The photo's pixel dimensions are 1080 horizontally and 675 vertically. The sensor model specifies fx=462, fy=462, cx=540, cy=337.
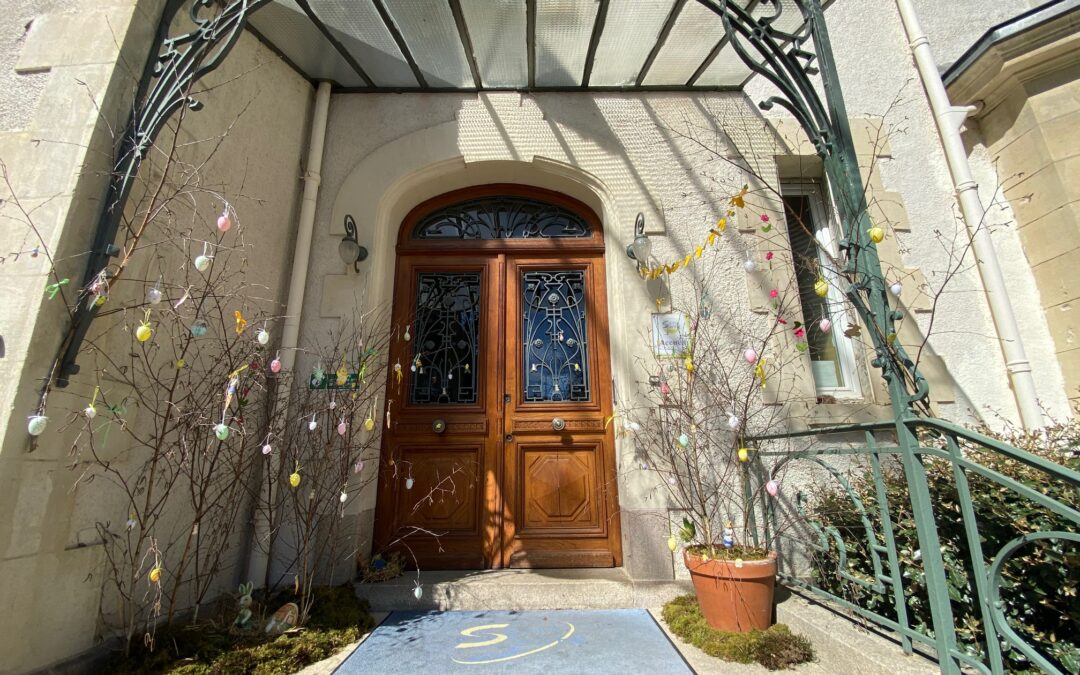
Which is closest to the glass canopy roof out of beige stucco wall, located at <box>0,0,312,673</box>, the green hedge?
beige stucco wall, located at <box>0,0,312,673</box>

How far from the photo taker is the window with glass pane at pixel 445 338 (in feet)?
11.2

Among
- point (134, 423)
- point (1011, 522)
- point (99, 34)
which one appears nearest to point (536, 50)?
point (99, 34)

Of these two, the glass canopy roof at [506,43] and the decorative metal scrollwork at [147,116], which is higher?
the glass canopy roof at [506,43]

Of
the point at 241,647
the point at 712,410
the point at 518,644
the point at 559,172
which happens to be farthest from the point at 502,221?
the point at 241,647

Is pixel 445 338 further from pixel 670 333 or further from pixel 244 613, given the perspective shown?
pixel 244 613

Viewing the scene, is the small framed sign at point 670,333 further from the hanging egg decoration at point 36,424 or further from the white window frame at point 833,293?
the hanging egg decoration at point 36,424

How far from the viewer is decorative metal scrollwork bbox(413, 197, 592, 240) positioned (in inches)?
149

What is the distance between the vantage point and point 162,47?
235 cm

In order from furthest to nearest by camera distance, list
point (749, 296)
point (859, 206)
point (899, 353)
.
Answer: point (749, 296), point (859, 206), point (899, 353)

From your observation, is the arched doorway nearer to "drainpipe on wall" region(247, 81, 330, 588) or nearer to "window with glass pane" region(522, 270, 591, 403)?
"window with glass pane" region(522, 270, 591, 403)

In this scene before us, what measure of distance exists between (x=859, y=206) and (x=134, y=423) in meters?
3.35

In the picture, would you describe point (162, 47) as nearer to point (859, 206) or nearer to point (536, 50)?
point (536, 50)

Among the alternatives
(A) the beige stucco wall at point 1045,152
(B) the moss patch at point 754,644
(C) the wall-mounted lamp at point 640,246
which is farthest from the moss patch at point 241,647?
(A) the beige stucco wall at point 1045,152

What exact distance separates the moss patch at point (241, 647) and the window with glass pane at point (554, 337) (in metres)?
1.75
